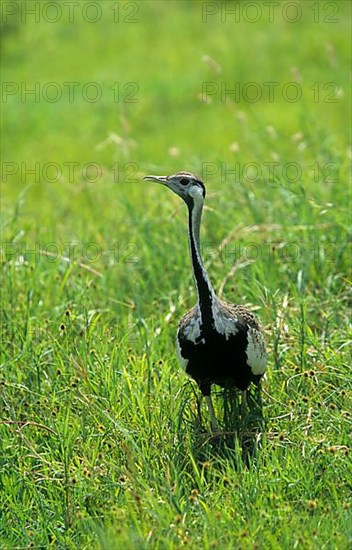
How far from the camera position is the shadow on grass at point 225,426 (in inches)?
189

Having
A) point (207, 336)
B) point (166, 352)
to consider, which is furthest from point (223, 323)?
point (166, 352)

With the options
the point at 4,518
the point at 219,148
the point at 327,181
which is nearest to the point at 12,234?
→ the point at 327,181

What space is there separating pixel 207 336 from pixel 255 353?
281 mm

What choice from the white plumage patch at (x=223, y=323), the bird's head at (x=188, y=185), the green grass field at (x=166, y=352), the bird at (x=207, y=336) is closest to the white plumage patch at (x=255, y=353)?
the bird at (x=207, y=336)

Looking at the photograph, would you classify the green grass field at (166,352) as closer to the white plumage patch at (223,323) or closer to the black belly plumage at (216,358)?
the black belly plumage at (216,358)

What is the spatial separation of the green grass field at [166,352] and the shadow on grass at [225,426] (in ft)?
0.04

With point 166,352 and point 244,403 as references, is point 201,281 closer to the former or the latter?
point 244,403

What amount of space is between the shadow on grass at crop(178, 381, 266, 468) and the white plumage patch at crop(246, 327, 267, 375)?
0.23 metres

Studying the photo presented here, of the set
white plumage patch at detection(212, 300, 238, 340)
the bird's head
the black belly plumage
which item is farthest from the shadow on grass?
the bird's head

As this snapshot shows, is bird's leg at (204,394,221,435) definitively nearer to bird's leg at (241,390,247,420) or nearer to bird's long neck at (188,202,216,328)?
Answer: bird's leg at (241,390,247,420)

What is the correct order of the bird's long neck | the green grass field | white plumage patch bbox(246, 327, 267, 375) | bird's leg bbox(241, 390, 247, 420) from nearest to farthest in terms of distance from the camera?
the green grass field
the bird's long neck
white plumage patch bbox(246, 327, 267, 375)
bird's leg bbox(241, 390, 247, 420)

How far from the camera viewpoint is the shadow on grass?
15.8 ft

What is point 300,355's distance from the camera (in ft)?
17.4

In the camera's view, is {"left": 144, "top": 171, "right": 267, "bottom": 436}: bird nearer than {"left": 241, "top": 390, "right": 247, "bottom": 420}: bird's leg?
Yes
